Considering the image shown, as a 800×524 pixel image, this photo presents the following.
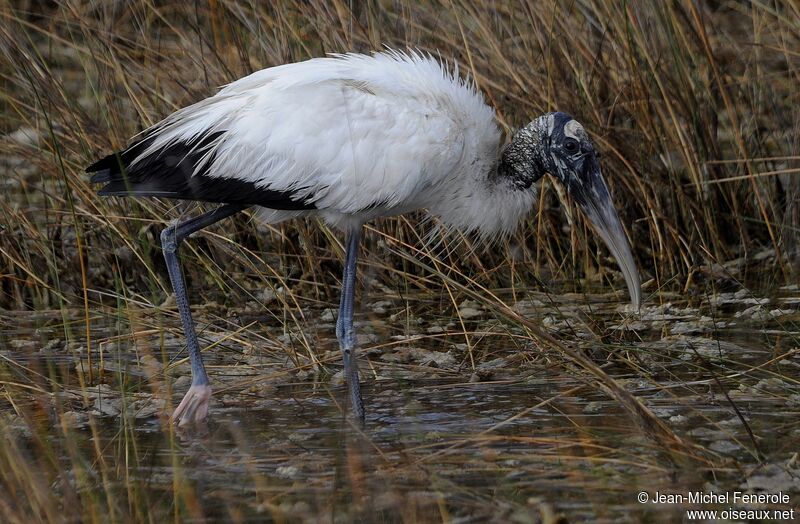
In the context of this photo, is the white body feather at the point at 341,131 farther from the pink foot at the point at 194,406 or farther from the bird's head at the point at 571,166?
the pink foot at the point at 194,406

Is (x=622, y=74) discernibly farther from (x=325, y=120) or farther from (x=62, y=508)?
(x=62, y=508)

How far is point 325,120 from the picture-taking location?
16.0 ft

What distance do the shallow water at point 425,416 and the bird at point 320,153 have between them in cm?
26

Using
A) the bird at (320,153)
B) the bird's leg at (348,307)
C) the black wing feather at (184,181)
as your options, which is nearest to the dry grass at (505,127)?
the bird's leg at (348,307)

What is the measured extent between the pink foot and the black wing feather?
2.46 feet

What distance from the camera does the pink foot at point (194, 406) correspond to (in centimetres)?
476

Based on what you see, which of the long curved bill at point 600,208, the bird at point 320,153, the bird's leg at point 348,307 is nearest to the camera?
the bird at point 320,153

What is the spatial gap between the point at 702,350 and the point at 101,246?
319 cm

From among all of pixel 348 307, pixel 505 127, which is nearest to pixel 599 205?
pixel 505 127

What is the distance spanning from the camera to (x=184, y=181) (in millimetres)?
4953

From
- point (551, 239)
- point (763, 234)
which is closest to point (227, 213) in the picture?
point (551, 239)

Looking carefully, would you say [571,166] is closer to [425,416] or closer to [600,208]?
[600,208]

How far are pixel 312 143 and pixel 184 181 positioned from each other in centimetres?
53

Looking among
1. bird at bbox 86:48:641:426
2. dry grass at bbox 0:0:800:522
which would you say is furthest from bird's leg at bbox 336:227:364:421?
dry grass at bbox 0:0:800:522
